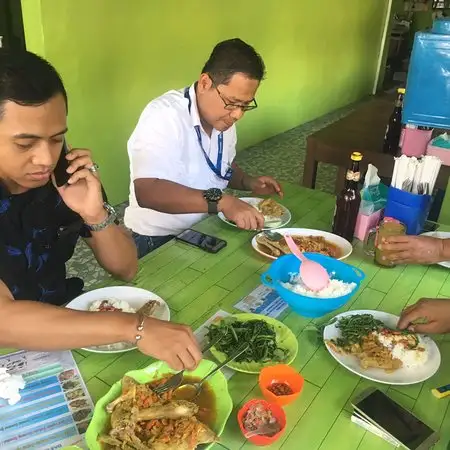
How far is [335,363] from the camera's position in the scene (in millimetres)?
1164

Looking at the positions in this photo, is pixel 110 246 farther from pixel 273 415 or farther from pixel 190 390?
pixel 273 415

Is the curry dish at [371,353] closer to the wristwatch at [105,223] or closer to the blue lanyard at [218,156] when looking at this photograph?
the wristwatch at [105,223]

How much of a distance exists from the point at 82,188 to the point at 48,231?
16 cm

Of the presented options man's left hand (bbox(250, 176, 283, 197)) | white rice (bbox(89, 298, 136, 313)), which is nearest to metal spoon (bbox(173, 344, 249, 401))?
white rice (bbox(89, 298, 136, 313))

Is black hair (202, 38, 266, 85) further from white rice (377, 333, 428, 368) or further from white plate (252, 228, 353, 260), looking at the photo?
white rice (377, 333, 428, 368)

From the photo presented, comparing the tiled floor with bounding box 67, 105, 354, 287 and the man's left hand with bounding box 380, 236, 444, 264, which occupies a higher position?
the man's left hand with bounding box 380, 236, 444, 264

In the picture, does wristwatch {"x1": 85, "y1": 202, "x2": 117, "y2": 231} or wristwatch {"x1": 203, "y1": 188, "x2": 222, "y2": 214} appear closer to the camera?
wristwatch {"x1": 85, "y1": 202, "x2": 117, "y2": 231}

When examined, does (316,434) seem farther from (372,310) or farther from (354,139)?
(354,139)

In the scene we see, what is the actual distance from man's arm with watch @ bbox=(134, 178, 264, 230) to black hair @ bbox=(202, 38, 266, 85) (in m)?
0.44

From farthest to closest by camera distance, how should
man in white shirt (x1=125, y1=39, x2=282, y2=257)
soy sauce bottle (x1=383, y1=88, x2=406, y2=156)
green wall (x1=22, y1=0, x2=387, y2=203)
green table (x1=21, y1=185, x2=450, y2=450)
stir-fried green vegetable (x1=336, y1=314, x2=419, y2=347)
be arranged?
green wall (x1=22, y1=0, x2=387, y2=203), soy sauce bottle (x1=383, y1=88, x2=406, y2=156), man in white shirt (x1=125, y1=39, x2=282, y2=257), stir-fried green vegetable (x1=336, y1=314, x2=419, y2=347), green table (x1=21, y1=185, x2=450, y2=450)

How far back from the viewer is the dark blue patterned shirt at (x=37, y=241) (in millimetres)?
1277

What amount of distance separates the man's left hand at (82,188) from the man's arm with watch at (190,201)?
16.9 inches

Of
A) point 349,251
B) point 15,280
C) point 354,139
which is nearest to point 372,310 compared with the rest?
point 349,251

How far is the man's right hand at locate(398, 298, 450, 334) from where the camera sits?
47.8 inches
